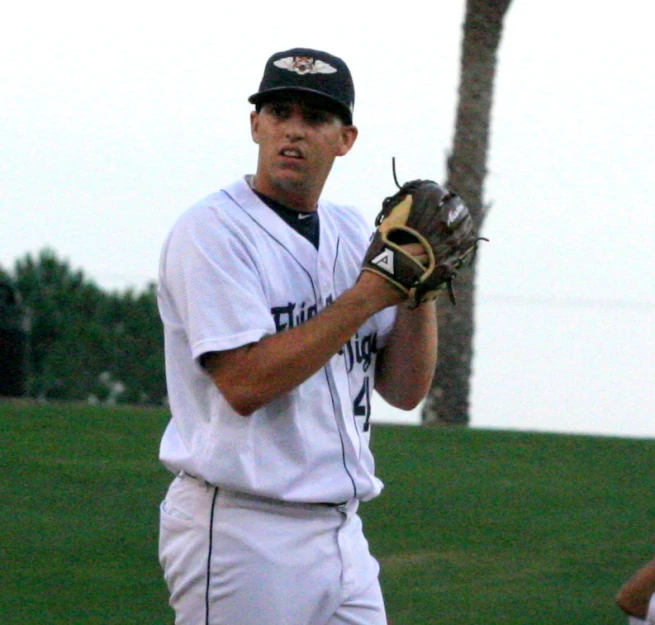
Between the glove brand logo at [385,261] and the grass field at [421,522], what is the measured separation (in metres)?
3.03

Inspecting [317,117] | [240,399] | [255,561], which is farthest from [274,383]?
[317,117]

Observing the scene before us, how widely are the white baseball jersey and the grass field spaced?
2661 mm

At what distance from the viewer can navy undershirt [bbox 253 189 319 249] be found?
3252 mm

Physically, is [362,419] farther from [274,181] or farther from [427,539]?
[427,539]

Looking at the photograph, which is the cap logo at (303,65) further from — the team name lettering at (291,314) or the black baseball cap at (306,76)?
the team name lettering at (291,314)

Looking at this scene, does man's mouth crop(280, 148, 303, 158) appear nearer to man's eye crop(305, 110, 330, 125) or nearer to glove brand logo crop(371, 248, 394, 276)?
man's eye crop(305, 110, 330, 125)

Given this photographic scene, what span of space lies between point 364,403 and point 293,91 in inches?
Answer: 29.1

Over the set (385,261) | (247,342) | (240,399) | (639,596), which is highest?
(385,261)

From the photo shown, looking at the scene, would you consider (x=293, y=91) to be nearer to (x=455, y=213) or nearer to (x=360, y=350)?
(x=455, y=213)

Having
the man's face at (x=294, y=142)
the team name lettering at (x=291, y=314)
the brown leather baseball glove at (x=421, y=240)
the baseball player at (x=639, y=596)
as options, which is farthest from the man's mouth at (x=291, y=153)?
the baseball player at (x=639, y=596)

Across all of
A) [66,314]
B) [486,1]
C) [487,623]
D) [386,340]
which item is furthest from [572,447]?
[66,314]

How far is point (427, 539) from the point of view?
6703 millimetres

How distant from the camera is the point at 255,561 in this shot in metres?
3.09

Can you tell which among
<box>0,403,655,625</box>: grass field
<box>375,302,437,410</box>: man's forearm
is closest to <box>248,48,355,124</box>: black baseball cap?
<box>375,302,437,410</box>: man's forearm
